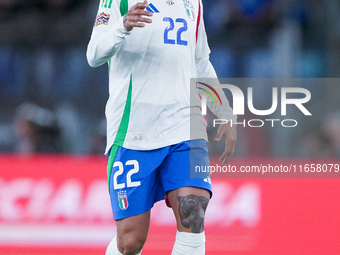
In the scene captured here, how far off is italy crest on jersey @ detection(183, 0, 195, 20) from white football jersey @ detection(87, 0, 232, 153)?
111 mm

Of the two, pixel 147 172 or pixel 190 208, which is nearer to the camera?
pixel 190 208

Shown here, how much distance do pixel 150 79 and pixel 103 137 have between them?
3.43 m

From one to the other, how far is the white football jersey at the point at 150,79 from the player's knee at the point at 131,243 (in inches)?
20.9

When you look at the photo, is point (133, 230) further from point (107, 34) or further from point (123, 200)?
point (107, 34)

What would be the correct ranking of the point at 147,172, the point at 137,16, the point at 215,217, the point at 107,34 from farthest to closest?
the point at 215,217, the point at 147,172, the point at 107,34, the point at 137,16

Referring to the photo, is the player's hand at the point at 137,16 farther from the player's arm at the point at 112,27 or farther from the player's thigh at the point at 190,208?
the player's thigh at the point at 190,208

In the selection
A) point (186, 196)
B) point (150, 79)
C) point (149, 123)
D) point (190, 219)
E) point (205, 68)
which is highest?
point (205, 68)

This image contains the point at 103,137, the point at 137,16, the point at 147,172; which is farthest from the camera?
the point at 103,137

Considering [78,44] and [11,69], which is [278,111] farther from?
[11,69]

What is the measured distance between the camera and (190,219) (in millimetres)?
2580

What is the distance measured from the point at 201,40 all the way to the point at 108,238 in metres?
2.05

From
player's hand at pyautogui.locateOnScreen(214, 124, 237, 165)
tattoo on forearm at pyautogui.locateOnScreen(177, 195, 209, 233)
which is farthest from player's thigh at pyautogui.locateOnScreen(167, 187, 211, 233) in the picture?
player's hand at pyautogui.locateOnScreen(214, 124, 237, 165)

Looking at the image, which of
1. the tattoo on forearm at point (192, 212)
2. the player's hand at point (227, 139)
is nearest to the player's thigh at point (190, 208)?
the tattoo on forearm at point (192, 212)

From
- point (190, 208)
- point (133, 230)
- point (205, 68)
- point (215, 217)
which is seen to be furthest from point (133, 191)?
point (215, 217)
